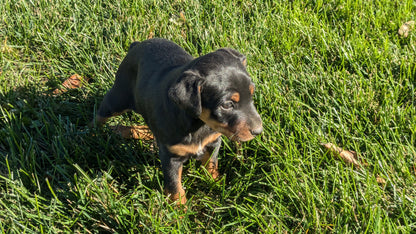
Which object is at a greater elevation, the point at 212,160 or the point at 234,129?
the point at 234,129

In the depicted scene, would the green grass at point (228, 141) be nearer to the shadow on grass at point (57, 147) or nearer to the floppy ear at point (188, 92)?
the shadow on grass at point (57, 147)

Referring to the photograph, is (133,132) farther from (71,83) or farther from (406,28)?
(406,28)

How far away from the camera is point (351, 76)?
15.2 feet

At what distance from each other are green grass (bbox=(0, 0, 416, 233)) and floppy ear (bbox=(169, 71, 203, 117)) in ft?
2.62

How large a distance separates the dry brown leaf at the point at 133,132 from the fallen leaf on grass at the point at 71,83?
2.60 ft

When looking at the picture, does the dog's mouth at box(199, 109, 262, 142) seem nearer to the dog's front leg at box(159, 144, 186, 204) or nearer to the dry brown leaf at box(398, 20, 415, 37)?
the dog's front leg at box(159, 144, 186, 204)

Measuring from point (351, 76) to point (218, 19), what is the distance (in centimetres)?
177

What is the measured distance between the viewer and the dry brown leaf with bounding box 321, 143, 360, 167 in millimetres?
3752

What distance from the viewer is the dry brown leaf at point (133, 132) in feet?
14.0

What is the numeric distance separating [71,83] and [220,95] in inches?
92.8

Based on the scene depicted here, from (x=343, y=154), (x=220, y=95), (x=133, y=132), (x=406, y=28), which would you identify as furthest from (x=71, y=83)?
(x=406, y=28)

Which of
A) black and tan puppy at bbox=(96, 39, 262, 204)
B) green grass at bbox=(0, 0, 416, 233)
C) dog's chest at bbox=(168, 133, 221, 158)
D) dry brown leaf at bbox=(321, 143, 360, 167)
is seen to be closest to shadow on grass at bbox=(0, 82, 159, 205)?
green grass at bbox=(0, 0, 416, 233)

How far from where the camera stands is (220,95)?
10.0 feet

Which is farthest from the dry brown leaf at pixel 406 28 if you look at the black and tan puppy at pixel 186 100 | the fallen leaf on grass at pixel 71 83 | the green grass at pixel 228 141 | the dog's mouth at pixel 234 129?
the fallen leaf on grass at pixel 71 83
